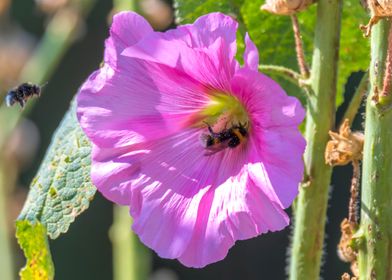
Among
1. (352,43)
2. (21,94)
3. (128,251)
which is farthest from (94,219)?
(352,43)

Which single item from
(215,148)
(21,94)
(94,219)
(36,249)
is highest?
(94,219)

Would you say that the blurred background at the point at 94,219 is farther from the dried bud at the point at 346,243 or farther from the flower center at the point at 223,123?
the dried bud at the point at 346,243

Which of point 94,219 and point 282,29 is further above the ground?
point 94,219

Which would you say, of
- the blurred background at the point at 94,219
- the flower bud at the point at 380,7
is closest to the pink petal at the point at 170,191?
the flower bud at the point at 380,7

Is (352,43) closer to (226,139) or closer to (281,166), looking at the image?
(226,139)

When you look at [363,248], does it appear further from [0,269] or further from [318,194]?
[0,269]

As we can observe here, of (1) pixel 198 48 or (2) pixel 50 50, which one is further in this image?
(2) pixel 50 50

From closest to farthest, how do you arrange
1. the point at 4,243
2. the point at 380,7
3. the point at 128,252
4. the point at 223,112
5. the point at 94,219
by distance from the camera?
the point at 380,7, the point at 223,112, the point at 128,252, the point at 4,243, the point at 94,219
